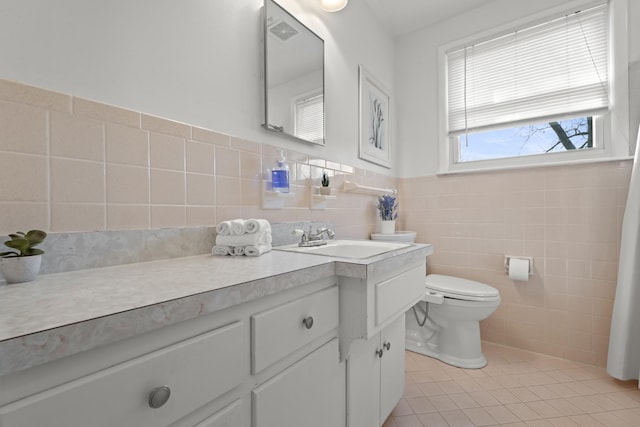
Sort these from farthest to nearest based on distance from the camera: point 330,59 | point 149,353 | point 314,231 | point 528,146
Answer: point 528,146, point 330,59, point 314,231, point 149,353

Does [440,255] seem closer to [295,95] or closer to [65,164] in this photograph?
[295,95]

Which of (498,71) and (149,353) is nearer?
(149,353)

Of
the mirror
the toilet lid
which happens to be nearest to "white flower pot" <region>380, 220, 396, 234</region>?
the toilet lid

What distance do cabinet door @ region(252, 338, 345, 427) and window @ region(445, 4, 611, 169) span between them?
1.98 m

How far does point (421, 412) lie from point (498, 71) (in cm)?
235

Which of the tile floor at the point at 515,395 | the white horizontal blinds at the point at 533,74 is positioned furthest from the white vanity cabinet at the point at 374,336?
the white horizontal blinds at the point at 533,74

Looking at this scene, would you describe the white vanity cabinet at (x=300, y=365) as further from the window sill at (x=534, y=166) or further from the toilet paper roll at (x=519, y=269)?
the window sill at (x=534, y=166)

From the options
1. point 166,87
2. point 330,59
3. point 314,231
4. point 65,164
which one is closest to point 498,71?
point 330,59

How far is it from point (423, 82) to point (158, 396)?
106 inches

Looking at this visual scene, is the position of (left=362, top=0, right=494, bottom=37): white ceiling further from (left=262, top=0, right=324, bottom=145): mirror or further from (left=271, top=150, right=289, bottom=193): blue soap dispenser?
(left=271, top=150, right=289, bottom=193): blue soap dispenser

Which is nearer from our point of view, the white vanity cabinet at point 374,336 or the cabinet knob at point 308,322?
the cabinet knob at point 308,322

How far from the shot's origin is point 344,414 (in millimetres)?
959

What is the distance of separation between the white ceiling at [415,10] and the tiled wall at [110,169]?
1.72 m

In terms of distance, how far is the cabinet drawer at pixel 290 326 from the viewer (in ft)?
2.07
